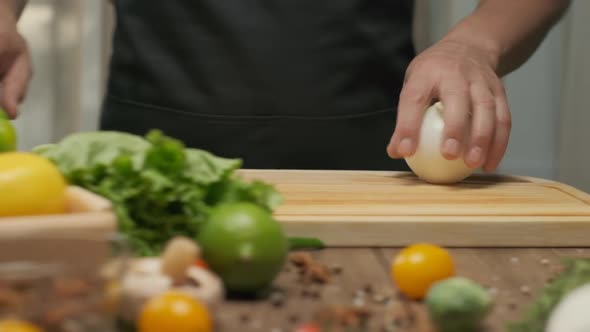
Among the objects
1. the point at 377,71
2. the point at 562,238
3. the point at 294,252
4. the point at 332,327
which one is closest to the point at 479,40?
the point at 377,71

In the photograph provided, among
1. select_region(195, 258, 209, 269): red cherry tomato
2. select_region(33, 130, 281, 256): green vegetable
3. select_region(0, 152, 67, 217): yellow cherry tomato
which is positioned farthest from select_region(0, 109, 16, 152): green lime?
select_region(195, 258, 209, 269): red cherry tomato

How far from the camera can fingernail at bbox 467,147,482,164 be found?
1337mm

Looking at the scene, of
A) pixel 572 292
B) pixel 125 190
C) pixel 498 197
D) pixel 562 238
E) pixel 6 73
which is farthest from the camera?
pixel 6 73

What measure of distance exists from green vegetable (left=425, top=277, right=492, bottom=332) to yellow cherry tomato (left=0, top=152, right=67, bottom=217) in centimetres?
32

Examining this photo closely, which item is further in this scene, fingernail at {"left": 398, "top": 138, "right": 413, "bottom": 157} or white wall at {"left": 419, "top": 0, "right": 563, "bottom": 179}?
white wall at {"left": 419, "top": 0, "right": 563, "bottom": 179}

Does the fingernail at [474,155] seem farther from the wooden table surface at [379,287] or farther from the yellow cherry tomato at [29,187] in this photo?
the yellow cherry tomato at [29,187]

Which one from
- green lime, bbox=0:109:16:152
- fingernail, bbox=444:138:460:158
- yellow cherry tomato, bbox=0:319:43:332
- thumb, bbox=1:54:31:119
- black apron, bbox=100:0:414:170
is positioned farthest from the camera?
black apron, bbox=100:0:414:170

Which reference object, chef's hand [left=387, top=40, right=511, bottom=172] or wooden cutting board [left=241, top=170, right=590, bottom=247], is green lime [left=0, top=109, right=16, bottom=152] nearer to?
wooden cutting board [left=241, top=170, right=590, bottom=247]

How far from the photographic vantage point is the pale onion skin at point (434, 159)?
133 centimetres

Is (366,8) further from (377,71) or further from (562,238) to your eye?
(562,238)

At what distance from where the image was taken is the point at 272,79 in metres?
1.72

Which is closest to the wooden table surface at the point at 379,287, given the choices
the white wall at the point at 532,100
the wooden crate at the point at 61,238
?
the wooden crate at the point at 61,238

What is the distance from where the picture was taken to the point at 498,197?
4.30ft

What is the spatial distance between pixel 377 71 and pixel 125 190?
997mm
